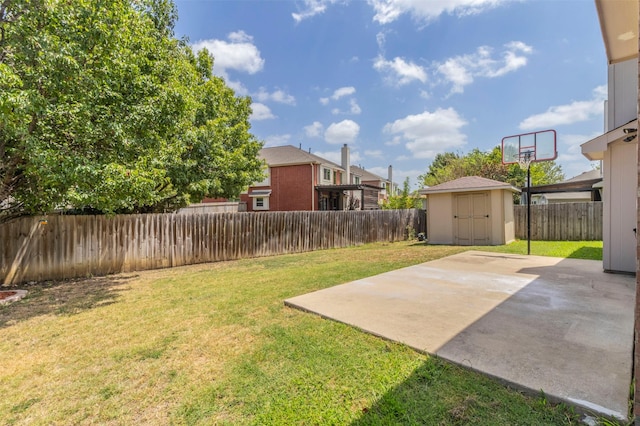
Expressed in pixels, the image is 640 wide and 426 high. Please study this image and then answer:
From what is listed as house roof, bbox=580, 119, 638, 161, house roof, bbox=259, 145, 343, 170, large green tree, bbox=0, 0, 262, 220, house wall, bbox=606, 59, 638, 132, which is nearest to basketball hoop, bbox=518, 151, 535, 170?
house roof, bbox=580, 119, 638, 161

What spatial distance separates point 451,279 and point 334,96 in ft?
45.1

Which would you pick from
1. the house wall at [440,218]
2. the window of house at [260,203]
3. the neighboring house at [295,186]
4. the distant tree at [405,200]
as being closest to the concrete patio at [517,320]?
the house wall at [440,218]

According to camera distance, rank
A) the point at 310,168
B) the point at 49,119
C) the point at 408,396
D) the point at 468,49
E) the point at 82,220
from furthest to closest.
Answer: the point at 310,168, the point at 468,49, the point at 82,220, the point at 49,119, the point at 408,396

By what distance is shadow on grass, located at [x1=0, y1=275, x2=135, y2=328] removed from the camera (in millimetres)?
4348

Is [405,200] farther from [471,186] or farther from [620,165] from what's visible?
[620,165]

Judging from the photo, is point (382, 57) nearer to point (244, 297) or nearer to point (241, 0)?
point (241, 0)

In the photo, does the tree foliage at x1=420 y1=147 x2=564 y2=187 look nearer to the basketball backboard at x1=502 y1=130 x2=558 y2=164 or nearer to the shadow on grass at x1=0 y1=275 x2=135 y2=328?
the basketball backboard at x1=502 y1=130 x2=558 y2=164

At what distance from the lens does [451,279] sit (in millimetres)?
5543

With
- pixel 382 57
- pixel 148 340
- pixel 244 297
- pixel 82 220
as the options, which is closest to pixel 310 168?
pixel 382 57

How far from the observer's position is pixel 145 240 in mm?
7879

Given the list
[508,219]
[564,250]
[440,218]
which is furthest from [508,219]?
[564,250]

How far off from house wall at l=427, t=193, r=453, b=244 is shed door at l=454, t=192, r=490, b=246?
24 centimetres

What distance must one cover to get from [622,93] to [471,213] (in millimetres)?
7026

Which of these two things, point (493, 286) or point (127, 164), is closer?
point (493, 286)
